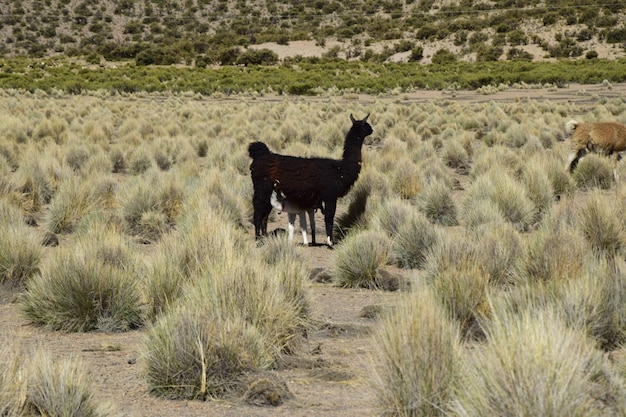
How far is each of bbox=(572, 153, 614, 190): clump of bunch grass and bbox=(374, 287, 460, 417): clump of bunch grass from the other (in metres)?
11.6

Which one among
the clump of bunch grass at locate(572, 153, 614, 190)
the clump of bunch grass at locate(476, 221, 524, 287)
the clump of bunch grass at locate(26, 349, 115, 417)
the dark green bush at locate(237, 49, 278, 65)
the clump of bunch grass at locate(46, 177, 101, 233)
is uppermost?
the clump of bunch grass at locate(26, 349, 115, 417)

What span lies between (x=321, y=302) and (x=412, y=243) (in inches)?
83.1

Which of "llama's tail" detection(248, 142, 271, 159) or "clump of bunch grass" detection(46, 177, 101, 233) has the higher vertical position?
"llama's tail" detection(248, 142, 271, 159)

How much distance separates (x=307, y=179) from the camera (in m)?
10.5

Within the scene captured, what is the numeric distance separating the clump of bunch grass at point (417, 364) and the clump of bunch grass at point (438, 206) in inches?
322

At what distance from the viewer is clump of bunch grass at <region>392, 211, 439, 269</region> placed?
9.67 m

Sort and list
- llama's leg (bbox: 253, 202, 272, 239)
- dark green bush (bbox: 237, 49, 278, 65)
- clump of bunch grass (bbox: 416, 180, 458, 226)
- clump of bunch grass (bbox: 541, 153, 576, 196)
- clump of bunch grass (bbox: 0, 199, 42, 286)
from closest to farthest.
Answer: clump of bunch grass (bbox: 0, 199, 42, 286), llama's leg (bbox: 253, 202, 272, 239), clump of bunch grass (bbox: 416, 180, 458, 226), clump of bunch grass (bbox: 541, 153, 576, 196), dark green bush (bbox: 237, 49, 278, 65)

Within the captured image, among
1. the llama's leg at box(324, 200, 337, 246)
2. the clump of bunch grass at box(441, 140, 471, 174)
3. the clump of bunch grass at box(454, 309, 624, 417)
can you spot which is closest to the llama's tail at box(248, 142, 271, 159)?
the llama's leg at box(324, 200, 337, 246)

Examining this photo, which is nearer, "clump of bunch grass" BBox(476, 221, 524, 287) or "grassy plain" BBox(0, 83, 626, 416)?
"grassy plain" BBox(0, 83, 626, 416)

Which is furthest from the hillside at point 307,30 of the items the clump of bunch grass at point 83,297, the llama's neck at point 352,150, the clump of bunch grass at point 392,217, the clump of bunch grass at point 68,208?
the clump of bunch grass at point 83,297

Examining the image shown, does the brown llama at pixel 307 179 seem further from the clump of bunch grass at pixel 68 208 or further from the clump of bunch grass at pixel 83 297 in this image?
the clump of bunch grass at pixel 83 297

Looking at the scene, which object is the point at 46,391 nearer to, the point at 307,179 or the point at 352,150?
the point at 307,179

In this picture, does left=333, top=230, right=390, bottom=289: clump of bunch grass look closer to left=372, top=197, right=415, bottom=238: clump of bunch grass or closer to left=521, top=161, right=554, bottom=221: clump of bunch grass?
left=372, top=197, right=415, bottom=238: clump of bunch grass

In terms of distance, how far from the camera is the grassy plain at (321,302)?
438cm
